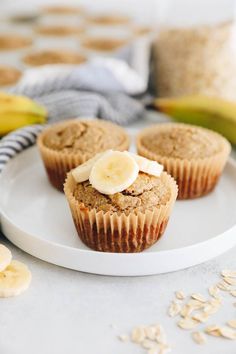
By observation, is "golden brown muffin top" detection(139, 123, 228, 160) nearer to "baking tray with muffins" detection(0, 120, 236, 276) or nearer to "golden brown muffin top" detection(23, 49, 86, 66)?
"baking tray with muffins" detection(0, 120, 236, 276)

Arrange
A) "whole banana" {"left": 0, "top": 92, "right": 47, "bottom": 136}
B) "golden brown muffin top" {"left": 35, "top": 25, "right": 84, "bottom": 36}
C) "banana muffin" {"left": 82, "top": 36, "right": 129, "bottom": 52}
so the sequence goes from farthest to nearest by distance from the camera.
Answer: "golden brown muffin top" {"left": 35, "top": 25, "right": 84, "bottom": 36}, "banana muffin" {"left": 82, "top": 36, "right": 129, "bottom": 52}, "whole banana" {"left": 0, "top": 92, "right": 47, "bottom": 136}

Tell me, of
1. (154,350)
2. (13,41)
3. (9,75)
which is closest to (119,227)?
(154,350)

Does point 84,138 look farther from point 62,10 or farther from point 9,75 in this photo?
point 62,10

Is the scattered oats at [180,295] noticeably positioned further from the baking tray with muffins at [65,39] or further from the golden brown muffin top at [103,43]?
the golden brown muffin top at [103,43]

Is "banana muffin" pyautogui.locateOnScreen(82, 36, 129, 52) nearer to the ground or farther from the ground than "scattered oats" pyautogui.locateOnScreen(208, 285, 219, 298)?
nearer to the ground

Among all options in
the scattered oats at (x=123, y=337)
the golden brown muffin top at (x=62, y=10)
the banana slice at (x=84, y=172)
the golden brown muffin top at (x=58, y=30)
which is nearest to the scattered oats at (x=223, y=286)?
Result: the scattered oats at (x=123, y=337)

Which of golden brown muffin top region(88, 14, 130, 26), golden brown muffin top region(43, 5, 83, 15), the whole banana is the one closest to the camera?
the whole banana

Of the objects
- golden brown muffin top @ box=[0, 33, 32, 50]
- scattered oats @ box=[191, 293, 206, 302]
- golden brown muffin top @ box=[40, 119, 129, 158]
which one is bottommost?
golden brown muffin top @ box=[0, 33, 32, 50]

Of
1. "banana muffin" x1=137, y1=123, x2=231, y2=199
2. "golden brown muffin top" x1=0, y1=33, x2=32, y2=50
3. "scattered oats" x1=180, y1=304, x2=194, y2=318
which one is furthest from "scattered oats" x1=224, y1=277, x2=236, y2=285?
"golden brown muffin top" x1=0, y1=33, x2=32, y2=50
